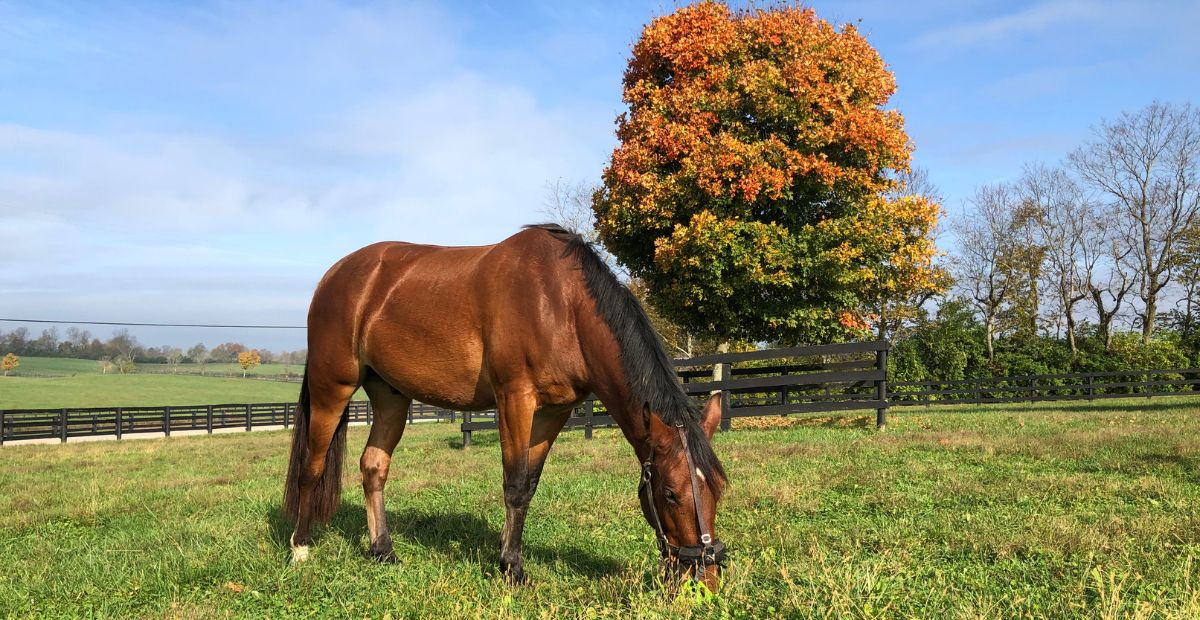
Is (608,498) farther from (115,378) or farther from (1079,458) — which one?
(115,378)

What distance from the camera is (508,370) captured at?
4.06 m

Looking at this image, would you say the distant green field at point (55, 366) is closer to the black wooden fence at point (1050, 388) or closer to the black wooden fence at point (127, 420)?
the black wooden fence at point (127, 420)

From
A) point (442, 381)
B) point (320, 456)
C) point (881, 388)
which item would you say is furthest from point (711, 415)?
point (881, 388)

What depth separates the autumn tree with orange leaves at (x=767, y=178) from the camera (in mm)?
14344

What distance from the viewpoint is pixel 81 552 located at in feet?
16.3

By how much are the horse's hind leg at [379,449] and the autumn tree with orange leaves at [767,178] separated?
9829 millimetres

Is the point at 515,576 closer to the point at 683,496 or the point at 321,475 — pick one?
the point at 683,496

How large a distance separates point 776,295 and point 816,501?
10172 mm

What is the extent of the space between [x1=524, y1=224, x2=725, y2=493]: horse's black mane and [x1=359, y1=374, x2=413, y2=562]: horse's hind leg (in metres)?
1.84

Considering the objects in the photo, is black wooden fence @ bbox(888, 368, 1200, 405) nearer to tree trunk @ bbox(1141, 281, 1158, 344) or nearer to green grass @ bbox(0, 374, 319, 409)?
tree trunk @ bbox(1141, 281, 1158, 344)

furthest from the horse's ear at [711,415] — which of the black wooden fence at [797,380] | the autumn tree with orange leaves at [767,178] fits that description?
the autumn tree with orange leaves at [767,178]

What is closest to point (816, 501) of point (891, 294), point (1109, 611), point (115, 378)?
point (1109, 611)

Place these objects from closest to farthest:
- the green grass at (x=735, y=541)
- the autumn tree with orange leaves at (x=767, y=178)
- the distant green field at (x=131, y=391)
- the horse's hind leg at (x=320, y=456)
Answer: the green grass at (x=735, y=541)
the horse's hind leg at (x=320, y=456)
the autumn tree with orange leaves at (x=767, y=178)
the distant green field at (x=131, y=391)

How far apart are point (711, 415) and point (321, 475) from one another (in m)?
3.04
